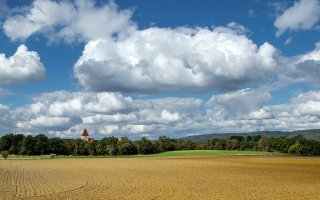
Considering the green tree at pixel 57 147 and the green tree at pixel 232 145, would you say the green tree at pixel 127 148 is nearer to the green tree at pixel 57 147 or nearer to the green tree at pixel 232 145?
the green tree at pixel 57 147

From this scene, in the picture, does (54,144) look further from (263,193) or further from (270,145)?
(263,193)

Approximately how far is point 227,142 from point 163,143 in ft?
102

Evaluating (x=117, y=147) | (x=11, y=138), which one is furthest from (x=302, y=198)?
(x=11, y=138)

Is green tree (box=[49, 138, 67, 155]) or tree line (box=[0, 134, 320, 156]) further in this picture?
green tree (box=[49, 138, 67, 155])

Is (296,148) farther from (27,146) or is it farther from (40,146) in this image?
(27,146)

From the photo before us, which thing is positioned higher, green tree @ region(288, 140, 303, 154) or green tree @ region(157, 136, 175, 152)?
green tree @ region(157, 136, 175, 152)

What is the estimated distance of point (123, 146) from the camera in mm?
159500

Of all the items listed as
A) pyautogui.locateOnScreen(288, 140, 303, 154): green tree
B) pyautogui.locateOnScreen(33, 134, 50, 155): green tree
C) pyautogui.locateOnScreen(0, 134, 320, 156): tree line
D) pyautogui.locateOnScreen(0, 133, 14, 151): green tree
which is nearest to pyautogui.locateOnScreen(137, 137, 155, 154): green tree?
pyautogui.locateOnScreen(0, 134, 320, 156): tree line

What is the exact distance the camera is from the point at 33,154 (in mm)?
171750

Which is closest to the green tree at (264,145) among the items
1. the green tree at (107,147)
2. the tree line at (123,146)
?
the tree line at (123,146)

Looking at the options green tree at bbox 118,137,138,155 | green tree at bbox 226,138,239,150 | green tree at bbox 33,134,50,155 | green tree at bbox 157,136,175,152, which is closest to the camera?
green tree at bbox 118,137,138,155

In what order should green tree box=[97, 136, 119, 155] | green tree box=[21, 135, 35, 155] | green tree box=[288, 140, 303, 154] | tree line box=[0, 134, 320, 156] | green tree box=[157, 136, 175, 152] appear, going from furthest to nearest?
1. green tree box=[157, 136, 175, 152]
2. green tree box=[21, 135, 35, 155]
3. green tree box=[97, 136, 119, 155]
4. tree line box=[0, 134, 320, 156]
5. green tree box=[288, 140, 303, 154]

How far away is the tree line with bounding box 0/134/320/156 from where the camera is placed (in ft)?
511

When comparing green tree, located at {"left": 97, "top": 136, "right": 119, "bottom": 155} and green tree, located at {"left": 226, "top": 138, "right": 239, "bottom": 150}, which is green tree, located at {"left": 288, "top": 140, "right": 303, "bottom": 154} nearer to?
green tree, located at {"left": 226, "top": 138, "right": 239, "bottom": 150}
